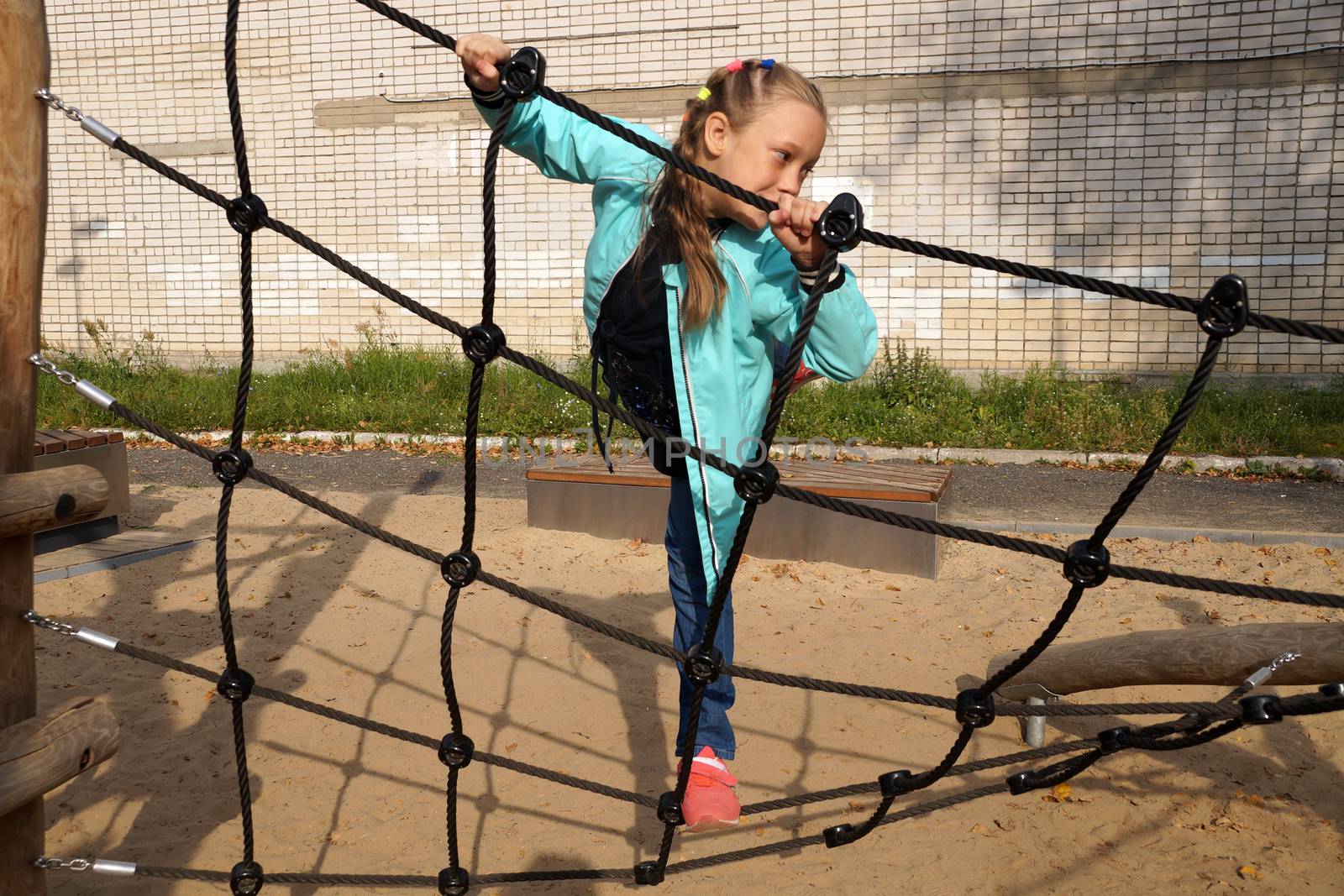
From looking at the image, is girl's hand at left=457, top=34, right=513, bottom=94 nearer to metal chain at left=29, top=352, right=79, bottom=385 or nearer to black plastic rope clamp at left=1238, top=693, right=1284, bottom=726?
metal chain at left=29, top=352, right=79, bottom=385

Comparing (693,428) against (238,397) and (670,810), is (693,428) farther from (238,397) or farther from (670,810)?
(238,397)

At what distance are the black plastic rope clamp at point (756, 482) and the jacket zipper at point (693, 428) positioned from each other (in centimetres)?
50

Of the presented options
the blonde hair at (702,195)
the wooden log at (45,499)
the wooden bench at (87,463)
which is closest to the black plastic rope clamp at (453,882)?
the wooden log at (45,499)

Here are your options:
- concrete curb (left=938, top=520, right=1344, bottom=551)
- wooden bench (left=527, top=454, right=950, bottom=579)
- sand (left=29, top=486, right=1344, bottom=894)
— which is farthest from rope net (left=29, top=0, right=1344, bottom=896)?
concrete curb (left=938, top=520, right=1344, bottom=551)

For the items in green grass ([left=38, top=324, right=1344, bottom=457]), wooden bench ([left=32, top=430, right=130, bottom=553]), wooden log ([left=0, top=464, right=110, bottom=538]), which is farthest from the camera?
green grass ([left=38, top=324, right=1344, bottom=457])

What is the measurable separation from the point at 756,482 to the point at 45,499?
1110 millimetres

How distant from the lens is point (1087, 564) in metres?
1.63

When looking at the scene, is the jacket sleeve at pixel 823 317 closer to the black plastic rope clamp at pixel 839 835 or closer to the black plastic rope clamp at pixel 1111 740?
the black plastic rope clamp at pixel 1111 740

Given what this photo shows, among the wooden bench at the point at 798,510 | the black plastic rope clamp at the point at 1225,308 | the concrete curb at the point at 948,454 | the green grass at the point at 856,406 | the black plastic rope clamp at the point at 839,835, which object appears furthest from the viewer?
the green grass at the point at 856,406

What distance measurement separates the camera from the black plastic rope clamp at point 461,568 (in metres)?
1.92

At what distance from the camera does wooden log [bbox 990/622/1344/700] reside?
223 cm

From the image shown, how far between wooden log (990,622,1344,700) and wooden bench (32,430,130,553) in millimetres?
4016

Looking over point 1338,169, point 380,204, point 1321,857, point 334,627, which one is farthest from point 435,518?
point 1338,169

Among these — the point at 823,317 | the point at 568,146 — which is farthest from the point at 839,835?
the point at 568,146
